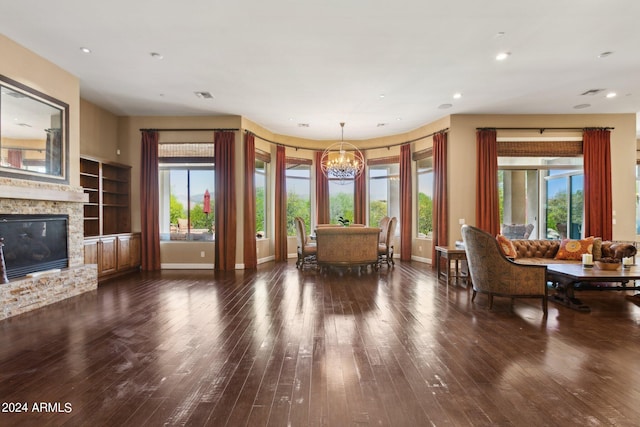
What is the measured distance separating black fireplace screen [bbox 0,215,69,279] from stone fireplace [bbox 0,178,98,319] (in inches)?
2.7

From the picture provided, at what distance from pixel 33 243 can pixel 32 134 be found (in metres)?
1.48

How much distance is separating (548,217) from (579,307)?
415 centimetres

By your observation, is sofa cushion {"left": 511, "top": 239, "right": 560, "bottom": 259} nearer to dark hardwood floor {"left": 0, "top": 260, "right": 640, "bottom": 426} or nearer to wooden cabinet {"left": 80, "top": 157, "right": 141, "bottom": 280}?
dark hardwood floor {"left": 0, "top": 260, "right": 640, "bottom": 426}

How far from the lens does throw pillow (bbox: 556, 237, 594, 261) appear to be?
541 cm

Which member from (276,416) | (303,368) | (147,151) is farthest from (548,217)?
(147,151)

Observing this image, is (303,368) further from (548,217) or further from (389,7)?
(548,217)

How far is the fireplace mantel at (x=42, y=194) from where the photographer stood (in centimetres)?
389

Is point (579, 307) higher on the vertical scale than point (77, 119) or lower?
lower

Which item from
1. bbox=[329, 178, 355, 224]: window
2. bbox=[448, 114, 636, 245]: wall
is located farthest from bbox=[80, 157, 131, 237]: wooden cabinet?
bbox=[448, 114, 636, 245]: wall

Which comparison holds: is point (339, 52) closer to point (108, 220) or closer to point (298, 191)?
point (298, 191)

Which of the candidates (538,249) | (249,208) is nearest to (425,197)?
(538,249)

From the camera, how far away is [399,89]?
18.5 ft

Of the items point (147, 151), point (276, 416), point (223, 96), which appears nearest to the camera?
point (276, 416)

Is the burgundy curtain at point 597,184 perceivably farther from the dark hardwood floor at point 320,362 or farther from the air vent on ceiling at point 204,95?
the air vent on ceiling at point 204,95
